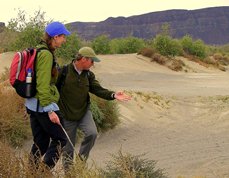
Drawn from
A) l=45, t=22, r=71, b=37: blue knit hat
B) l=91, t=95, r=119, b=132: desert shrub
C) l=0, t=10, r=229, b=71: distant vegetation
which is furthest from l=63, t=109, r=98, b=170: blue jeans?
l=0, t=10, r=229, b=71: distant vegetation

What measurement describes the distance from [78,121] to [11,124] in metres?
2.78

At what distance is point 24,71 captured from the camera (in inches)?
222

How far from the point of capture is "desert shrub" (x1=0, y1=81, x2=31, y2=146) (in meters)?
9.20

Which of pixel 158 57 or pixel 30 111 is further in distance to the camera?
pixel 158 57

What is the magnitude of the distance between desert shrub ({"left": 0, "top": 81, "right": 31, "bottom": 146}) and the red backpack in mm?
3513

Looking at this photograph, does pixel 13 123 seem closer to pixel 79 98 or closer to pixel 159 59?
pixel 79 98

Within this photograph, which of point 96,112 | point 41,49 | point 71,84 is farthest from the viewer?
point 96,112

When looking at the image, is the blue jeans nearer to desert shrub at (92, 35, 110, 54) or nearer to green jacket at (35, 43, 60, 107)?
green jacket at (35, 43, 60, 107)

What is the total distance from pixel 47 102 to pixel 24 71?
41 cm

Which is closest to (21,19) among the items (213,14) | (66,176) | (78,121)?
(78,121)

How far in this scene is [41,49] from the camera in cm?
568

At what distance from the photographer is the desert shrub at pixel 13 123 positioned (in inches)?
362

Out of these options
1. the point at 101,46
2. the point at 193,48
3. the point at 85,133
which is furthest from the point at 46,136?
the point at 193,48

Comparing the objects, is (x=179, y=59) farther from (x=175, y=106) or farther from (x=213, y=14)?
(x=213, y=14)
